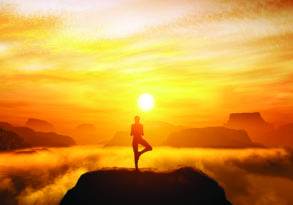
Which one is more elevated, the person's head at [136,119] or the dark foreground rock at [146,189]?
the person's head at [136,119]

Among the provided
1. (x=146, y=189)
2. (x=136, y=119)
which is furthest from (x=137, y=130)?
(x=146, y=189)

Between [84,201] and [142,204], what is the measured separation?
5.23 metres

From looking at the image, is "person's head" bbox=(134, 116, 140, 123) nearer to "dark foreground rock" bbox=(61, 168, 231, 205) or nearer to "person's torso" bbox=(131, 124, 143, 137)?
"person's torso" bbox=(131, 124, 143, 137)

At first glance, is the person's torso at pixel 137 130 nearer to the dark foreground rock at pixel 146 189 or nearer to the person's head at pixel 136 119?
the person's head at pixel 136 119

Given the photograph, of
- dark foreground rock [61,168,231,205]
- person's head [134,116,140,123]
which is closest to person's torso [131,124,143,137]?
person's head [134,116,140,123]

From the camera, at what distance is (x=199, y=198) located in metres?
31.3

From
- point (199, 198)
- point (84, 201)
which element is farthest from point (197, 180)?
point (84, 201)

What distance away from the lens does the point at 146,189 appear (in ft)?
99.5

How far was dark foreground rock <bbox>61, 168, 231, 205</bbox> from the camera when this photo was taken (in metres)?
30.3

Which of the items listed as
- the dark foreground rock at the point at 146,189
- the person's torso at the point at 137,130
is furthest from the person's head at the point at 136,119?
the dark foreground rock at the point at 146,189

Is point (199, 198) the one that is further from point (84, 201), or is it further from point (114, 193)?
point (84, 201)

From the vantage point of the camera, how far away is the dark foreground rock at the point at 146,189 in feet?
99.3

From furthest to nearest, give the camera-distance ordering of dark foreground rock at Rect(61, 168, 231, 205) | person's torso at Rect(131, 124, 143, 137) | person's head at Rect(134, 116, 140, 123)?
dark foreground rock at Rect(61, 168, 231, 205) < person's torso at Rect(131, 124, 143, 137) < person's head at Rect(134, 116, 140, 123)

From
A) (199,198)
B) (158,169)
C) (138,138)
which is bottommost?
(199,198)
